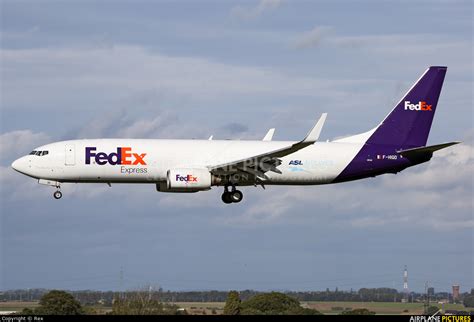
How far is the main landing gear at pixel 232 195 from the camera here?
247 ft

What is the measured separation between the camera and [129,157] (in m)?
71.3

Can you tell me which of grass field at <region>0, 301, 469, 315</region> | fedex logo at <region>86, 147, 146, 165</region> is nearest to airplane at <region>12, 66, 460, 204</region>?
fedex logo at <region>86, 147, 146, 165</region>

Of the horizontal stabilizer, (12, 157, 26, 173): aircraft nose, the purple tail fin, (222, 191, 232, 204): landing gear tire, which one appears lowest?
(222, 191, 232, 204): landing gear tire

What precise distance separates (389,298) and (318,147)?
15100 mm

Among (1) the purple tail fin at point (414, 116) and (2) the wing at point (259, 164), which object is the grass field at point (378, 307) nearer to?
(2) the wing at point (259, 164)

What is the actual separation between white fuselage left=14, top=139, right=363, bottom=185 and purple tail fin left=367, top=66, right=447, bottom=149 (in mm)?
6124

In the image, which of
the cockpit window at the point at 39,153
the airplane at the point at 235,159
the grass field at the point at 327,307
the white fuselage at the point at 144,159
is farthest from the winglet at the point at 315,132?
the cockpit window at the point at 39,153

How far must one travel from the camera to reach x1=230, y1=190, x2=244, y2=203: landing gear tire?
7544cm

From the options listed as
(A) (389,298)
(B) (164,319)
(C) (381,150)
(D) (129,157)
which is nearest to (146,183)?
(D) (129,157)

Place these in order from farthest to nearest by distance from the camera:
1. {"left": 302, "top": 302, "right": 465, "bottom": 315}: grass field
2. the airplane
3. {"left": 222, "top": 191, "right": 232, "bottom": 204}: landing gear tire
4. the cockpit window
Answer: {"left": 222, "top": 191, "right": 232, "bottom": 204}: landing gear tire
the cockpit window
{"left": 302, "top": 302, "right": 465, "bottom": 315}: grass field
the airplane

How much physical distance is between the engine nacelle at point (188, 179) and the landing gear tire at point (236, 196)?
323 cm

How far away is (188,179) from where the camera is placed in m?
71.7

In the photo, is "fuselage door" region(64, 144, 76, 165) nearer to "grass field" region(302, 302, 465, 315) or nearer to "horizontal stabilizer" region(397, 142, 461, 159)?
"grass field" region(302, 302, 465, 315)

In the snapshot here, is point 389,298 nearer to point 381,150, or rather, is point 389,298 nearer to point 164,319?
point 381,150
